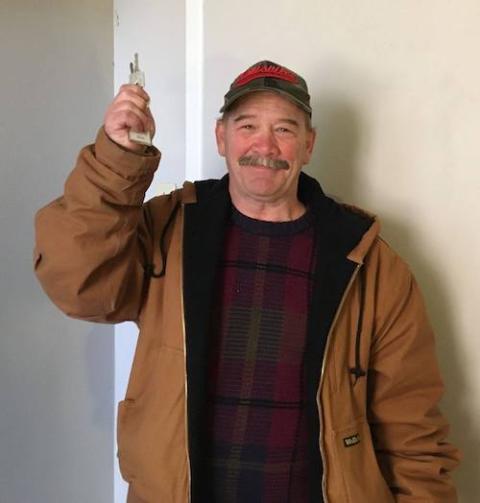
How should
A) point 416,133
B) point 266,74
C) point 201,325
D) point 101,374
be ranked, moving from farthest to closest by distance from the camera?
point 101,374
point 416,133
point 266,74
point 201,325

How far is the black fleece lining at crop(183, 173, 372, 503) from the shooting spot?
1.07m

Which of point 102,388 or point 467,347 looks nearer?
Result: point 467,347

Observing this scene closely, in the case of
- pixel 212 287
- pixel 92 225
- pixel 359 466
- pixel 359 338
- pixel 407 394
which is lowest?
pixel 359 466

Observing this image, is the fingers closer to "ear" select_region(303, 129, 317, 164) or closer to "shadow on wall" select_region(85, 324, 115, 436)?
"ear" select_region(303, 129, 317, 164)

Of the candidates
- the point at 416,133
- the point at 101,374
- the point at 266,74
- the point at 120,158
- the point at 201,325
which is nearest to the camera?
the point at 120,158

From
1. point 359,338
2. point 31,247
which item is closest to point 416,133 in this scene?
point 359,338

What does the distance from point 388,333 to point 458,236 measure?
0.97 feet

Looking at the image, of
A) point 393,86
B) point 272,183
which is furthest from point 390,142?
point 272,183

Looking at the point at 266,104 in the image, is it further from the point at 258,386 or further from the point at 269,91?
the point at 258,386

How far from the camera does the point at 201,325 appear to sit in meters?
1.08

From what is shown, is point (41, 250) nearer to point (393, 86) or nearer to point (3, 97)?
point (3, 97)

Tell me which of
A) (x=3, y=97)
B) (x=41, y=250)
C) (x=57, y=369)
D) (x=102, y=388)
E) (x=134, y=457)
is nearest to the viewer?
(x=41, y=250)

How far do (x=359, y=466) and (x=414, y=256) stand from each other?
19.6 inches

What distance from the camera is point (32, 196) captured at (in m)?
1.38
